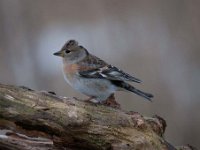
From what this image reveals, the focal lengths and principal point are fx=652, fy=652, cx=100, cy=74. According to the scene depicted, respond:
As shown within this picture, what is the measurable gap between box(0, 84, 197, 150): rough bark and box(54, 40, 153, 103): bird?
80 centimetres

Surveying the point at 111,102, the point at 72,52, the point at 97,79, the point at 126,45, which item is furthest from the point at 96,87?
the point at 126,45

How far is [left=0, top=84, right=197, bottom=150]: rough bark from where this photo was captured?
16.6 ft

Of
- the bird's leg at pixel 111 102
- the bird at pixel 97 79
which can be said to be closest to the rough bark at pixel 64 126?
the bird's leg at pixel 111 102

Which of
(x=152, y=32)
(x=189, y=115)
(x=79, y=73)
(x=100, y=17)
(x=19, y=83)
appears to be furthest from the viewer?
(x=100, y=17)

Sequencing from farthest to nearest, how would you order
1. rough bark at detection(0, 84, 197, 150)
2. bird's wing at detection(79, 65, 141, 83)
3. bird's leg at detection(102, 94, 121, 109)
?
bird's wing at detection(79, 65, 141, 83)
bird's leg at detection(102, 94, 121, 109)
rough bark at detection(0, 84, 197, 150)

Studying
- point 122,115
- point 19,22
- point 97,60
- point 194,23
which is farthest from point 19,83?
point 122,115

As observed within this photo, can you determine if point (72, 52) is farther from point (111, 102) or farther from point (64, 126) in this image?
point (64, 126)

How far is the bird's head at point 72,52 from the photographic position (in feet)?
21.5

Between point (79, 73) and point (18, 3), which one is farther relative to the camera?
point (18, 3)

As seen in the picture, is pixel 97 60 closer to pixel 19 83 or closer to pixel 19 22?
pixel 19 83

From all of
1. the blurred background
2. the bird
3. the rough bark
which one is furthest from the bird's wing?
the blurred background

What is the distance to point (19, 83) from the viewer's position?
31.8ft

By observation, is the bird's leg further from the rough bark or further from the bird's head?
the bird's head

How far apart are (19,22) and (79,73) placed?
17.3 ft
